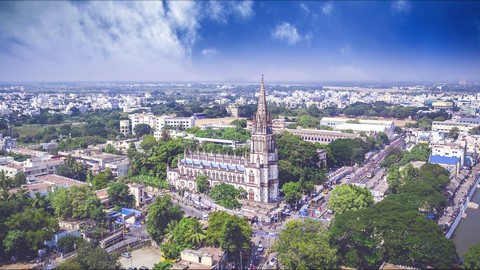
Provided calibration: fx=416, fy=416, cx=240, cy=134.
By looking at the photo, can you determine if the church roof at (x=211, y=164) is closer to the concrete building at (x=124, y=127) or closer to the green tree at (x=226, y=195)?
the green tree at (x=226, y=195)

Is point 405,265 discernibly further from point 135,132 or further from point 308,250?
point 135,132

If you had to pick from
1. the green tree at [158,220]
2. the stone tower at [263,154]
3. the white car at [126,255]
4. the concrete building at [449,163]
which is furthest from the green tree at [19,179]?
the concrete building at [449,163]

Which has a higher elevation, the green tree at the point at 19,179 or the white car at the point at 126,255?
the green tree at the point at 19,179

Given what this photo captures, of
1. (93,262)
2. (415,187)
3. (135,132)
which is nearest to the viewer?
(93,262)

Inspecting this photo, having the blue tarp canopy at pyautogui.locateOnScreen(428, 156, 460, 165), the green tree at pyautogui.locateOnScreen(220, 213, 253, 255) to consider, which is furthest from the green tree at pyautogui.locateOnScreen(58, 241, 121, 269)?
the blue tarp canopy at pyautogui.locateOnScreen(428, 156, 460, 165)

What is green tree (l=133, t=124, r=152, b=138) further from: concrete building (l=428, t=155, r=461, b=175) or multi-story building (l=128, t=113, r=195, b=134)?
concrete building (l=428, t=155, r=461, b=175)

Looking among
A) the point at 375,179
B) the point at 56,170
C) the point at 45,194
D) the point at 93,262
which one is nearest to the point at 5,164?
the point at 56,170
